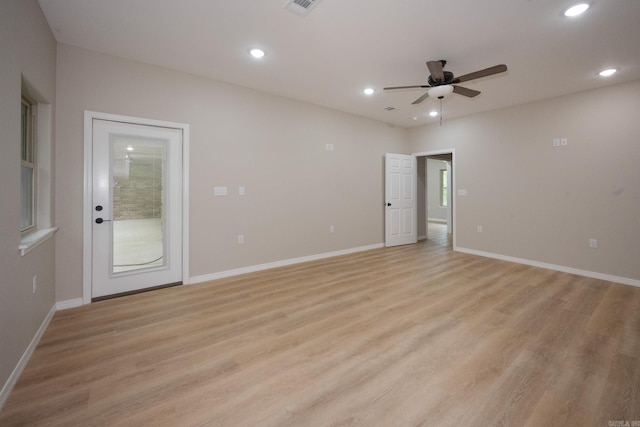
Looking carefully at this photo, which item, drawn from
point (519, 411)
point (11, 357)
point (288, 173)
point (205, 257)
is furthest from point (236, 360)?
point (288, 173)

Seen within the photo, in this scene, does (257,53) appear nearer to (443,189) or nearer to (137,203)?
(137,203)

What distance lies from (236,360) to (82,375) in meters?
1.03

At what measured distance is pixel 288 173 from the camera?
15.6 feet

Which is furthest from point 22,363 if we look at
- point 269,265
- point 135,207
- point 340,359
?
point 269,265

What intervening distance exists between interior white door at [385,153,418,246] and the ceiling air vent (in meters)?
4.13

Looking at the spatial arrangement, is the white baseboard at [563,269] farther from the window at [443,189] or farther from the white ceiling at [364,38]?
the window at [443,189]

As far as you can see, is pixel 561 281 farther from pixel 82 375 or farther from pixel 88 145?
pixel 88 145

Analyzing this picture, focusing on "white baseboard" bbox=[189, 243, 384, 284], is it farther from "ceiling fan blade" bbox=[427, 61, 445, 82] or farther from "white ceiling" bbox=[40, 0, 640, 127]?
"ceiling fan blade" bbox=[427, 61, 445, 82]

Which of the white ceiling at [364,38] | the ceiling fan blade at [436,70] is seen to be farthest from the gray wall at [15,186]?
the ceiling fan blade at [436,70]

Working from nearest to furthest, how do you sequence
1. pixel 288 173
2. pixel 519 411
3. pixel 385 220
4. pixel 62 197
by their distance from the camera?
pixel 519 411 < pixel 62 197 < pixel 288 173 < pixel 385 220

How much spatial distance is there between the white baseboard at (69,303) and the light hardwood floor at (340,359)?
11 cm

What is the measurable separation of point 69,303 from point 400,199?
19.6 feet

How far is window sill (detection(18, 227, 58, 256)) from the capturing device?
2004mm

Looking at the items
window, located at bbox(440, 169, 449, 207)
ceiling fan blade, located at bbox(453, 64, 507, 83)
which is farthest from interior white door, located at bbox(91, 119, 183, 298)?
window, located at bbox(440, 169, 449, 207)
